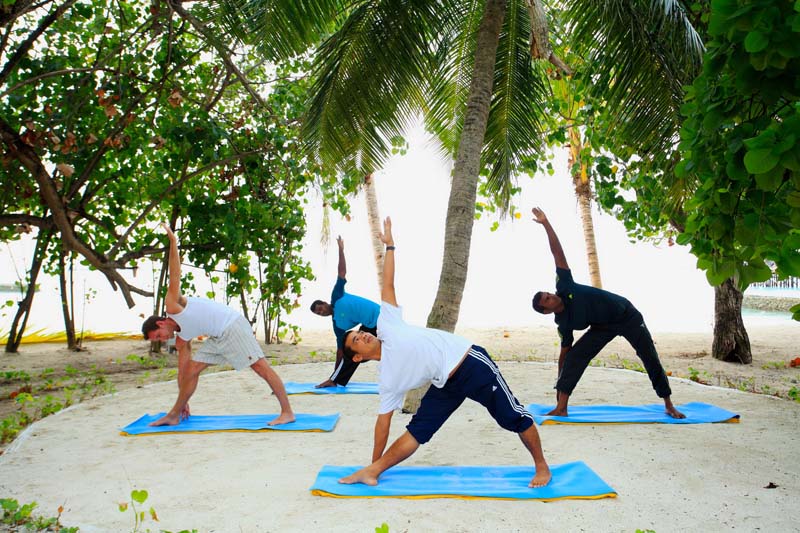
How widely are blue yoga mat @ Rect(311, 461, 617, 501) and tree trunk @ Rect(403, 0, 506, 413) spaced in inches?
74.0

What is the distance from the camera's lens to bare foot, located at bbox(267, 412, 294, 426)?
6.10m

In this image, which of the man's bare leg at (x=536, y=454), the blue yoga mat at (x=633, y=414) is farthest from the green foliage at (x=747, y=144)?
the blue yoga mat at (x=633, y=414)

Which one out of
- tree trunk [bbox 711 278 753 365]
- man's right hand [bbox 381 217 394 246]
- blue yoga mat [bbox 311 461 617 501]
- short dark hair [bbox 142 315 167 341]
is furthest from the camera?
tree trunk [bbox 711 278 753 365]

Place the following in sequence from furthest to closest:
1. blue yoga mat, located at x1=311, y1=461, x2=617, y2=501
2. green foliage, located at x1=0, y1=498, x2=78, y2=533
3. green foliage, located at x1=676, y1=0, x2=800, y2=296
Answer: blue yoga mat, located at x1=311, y1=461, x2=617, y2=501 → green foliage, located at x1=0, y1=498, x2=78, y2=533 → green foliage, located at x1=676, y1=0, x2=800, y2=296

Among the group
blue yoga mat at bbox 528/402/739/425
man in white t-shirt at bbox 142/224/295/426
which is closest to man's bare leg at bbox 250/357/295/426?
man in white t-shirt at bbox 142/224/295/426

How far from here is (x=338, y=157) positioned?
8328mm

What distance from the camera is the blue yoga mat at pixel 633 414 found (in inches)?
236

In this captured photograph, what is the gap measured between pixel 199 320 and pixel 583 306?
3449mm

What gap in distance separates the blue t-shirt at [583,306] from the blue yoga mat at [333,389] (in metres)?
2.67

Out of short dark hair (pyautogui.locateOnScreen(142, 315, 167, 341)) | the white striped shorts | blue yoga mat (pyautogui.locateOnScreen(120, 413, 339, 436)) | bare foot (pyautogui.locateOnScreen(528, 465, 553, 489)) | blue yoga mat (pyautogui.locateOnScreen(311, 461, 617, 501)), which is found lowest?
blue yoga mat (pyautogui.locateOnScreen(311, 461, 617, 501))

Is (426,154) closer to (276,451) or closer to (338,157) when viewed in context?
(338,157)

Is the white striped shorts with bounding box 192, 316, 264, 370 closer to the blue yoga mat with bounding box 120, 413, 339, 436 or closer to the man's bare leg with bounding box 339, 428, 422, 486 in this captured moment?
the blue yoga mat with bounding box 120, 413, 339, 436

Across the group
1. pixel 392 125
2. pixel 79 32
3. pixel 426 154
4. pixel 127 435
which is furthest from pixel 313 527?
pixel 79 32

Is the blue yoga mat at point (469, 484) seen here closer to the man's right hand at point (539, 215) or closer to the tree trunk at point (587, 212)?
the man's right hand at point (539, 215)
